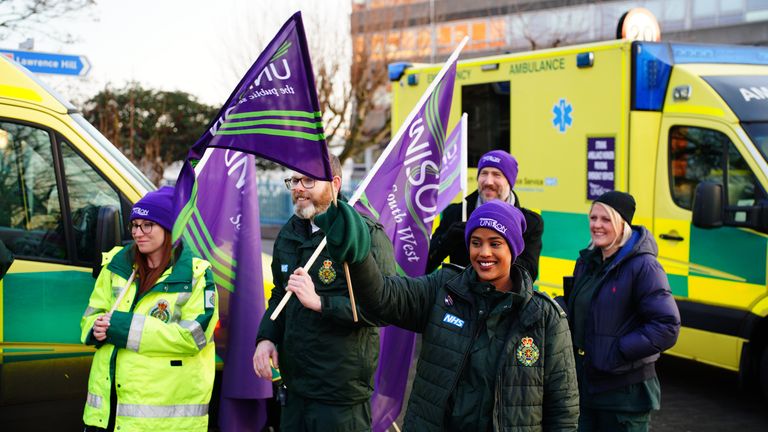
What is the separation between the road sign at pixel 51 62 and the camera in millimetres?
8797

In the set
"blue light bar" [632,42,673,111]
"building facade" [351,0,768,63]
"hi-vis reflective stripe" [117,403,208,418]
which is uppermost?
"building facade" [351,0,768,63]

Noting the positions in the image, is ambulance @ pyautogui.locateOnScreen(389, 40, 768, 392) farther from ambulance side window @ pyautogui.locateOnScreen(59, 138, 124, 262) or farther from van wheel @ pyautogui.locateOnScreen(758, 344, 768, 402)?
ambulance side window @ pyautogui.locateOnScreen(59, 138, 124, 262)

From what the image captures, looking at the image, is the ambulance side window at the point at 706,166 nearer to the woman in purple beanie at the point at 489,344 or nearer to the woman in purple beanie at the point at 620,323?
the woman in purple beanie at the point at 620,323

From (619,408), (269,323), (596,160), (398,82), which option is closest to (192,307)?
(269,323)

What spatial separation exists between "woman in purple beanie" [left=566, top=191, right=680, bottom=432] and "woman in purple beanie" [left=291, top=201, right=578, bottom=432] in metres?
1.28

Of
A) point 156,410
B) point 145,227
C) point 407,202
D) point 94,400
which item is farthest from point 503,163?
point 94,400

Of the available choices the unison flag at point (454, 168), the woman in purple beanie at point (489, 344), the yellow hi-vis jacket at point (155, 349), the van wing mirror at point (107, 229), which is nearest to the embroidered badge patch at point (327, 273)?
the yellow hi-vis jacket at point (155, 349)

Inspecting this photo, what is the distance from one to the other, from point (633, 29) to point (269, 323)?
5768 mm

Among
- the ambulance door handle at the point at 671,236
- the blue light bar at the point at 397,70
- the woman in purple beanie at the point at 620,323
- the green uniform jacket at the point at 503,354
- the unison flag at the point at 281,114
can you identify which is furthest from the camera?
the blue light bar at the point at 397,70

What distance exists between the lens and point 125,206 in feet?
15.5

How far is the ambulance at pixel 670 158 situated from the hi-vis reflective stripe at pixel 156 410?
14.9 ft

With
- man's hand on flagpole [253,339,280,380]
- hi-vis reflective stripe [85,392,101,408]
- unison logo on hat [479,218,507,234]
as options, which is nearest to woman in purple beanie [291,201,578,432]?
unison logo on hat [479,218,507,234]

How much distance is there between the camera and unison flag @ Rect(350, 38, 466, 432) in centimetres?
470

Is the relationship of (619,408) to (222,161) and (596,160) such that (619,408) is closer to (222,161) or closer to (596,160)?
(222,161)
